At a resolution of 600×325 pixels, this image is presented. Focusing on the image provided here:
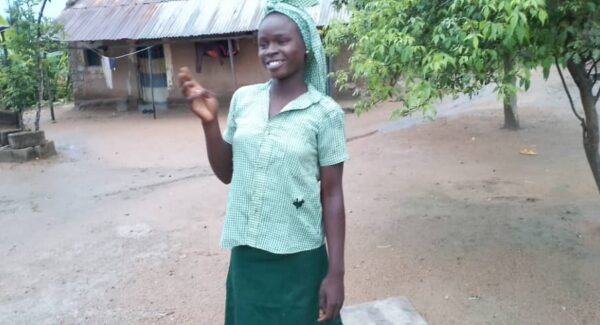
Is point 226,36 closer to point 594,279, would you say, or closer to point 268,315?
point 594,279

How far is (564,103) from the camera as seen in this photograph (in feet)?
36.9

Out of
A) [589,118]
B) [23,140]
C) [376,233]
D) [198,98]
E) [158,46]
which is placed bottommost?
[376,233]

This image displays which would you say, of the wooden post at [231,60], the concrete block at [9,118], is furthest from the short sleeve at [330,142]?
the wooden post at [231,60]

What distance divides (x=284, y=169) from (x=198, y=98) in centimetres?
A: 33

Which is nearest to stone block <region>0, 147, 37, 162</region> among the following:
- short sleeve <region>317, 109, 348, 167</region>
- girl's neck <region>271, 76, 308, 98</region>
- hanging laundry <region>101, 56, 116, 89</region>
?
hanging laundry <region>101, 56, 116, 89</region>

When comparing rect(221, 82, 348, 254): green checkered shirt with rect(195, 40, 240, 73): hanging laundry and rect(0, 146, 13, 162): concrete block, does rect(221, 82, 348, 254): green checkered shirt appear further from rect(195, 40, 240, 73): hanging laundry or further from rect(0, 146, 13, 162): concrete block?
rect(195, 40, 240, 73): hanging laundry

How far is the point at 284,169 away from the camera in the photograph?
1.60m

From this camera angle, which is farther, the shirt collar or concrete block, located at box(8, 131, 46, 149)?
concrete block, located at box(8, 131, 46, 149)

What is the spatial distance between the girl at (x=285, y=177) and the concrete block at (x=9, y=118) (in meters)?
10.0

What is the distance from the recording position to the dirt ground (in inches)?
141

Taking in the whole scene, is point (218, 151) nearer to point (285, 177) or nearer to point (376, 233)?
point (285, 177)

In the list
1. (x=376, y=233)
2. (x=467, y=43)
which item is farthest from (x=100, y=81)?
(x=467, y=43)

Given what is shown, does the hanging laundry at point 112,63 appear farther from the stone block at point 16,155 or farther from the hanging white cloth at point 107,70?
the stone block at point 16,155

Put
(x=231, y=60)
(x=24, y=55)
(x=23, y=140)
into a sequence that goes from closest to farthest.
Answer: (x=23, y=140), (x=24, y=55), (x=231, y=60)
